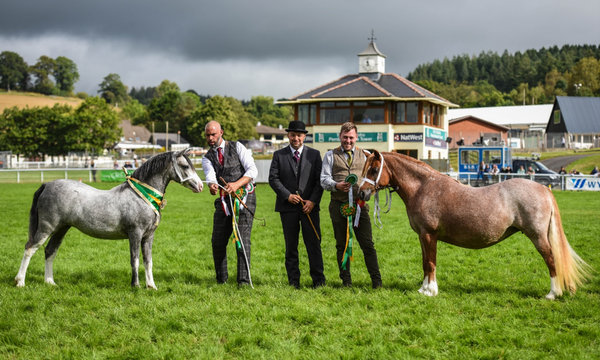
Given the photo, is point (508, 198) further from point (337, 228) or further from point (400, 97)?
point (400, 97)

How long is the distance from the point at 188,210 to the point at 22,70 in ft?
569

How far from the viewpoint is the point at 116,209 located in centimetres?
699

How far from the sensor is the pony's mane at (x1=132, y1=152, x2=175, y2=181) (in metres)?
7.11

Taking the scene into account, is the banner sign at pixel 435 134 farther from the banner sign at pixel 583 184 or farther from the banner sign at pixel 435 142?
the banner sign at pixel 583 184

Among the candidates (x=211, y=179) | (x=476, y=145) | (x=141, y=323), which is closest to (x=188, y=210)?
(x=211, y=179)

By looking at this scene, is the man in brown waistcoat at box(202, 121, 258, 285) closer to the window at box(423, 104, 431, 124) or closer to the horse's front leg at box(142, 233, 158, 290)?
the horse's front leg at box(142, 233, 158, 290)

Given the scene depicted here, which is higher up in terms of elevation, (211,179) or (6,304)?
(211,179)

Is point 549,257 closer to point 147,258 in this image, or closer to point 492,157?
point 147,258

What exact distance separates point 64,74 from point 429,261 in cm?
18533

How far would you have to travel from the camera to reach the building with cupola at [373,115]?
40.7m

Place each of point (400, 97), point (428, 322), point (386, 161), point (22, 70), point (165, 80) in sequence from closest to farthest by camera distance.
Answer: point (428, 322) → point (386, 161) → point (400, 97) → point (165, 80) → point (22, 70)

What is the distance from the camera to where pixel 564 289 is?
651 cm

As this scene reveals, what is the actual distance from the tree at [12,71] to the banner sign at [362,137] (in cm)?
15185

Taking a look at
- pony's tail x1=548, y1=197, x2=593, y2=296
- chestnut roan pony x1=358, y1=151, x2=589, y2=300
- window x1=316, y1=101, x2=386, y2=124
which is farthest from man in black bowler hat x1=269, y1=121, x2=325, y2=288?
window x1=316, y1=101, x2=386, y2=124
